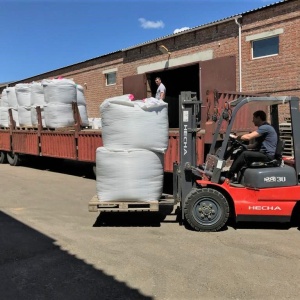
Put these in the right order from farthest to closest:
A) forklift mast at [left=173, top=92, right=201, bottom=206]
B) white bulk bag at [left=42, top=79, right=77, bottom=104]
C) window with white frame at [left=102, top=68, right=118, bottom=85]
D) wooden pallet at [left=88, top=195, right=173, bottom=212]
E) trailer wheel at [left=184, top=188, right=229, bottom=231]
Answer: window with white frame at [left=102, top=68, right=118, bottom=85]
white bulk bag at [left=42, top=79, right=77, bottom=104]
forklift mast at [left=173, top=92, right=201, bottom=206]
wooden pallet at [left=88, top=195, right=173, bottom=212]
trailer wheel at [left=184, top=188, right=229, bottom=231]

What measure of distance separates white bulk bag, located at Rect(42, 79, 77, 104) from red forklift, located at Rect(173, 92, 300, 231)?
21.3 ft

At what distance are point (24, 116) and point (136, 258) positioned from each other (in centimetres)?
1030

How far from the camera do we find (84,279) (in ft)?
12.9

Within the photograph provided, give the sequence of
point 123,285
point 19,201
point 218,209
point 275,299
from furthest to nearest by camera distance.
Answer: point 19,201 < point 218,209 < point 123,285 < point 275,299

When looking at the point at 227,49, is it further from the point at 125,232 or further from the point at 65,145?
the point at 125,232

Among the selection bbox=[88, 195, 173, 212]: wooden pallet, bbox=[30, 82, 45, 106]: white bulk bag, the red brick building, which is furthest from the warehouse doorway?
bbox=[88, 195, 173, 212]: wooden pallet

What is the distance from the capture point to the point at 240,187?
5.58 m

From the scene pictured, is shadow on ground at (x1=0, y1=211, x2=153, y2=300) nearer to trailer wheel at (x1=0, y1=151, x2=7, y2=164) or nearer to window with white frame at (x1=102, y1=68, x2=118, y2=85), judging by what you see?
trailer wheel at (x1=0, y1=151, x2=7, y2=164)

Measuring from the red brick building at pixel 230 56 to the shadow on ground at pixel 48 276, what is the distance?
367 inches

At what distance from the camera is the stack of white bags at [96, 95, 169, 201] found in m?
5.79

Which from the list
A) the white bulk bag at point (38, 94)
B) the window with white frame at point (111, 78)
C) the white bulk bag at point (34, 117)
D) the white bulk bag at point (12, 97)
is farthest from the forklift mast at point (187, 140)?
the window with white frame at point (111, 78)

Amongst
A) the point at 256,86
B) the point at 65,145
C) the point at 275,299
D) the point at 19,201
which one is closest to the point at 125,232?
the point at 275,299

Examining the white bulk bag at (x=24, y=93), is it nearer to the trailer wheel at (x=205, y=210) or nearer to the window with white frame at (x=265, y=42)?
the window with white frame at (x=265, y=42)

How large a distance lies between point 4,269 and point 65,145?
772cm
